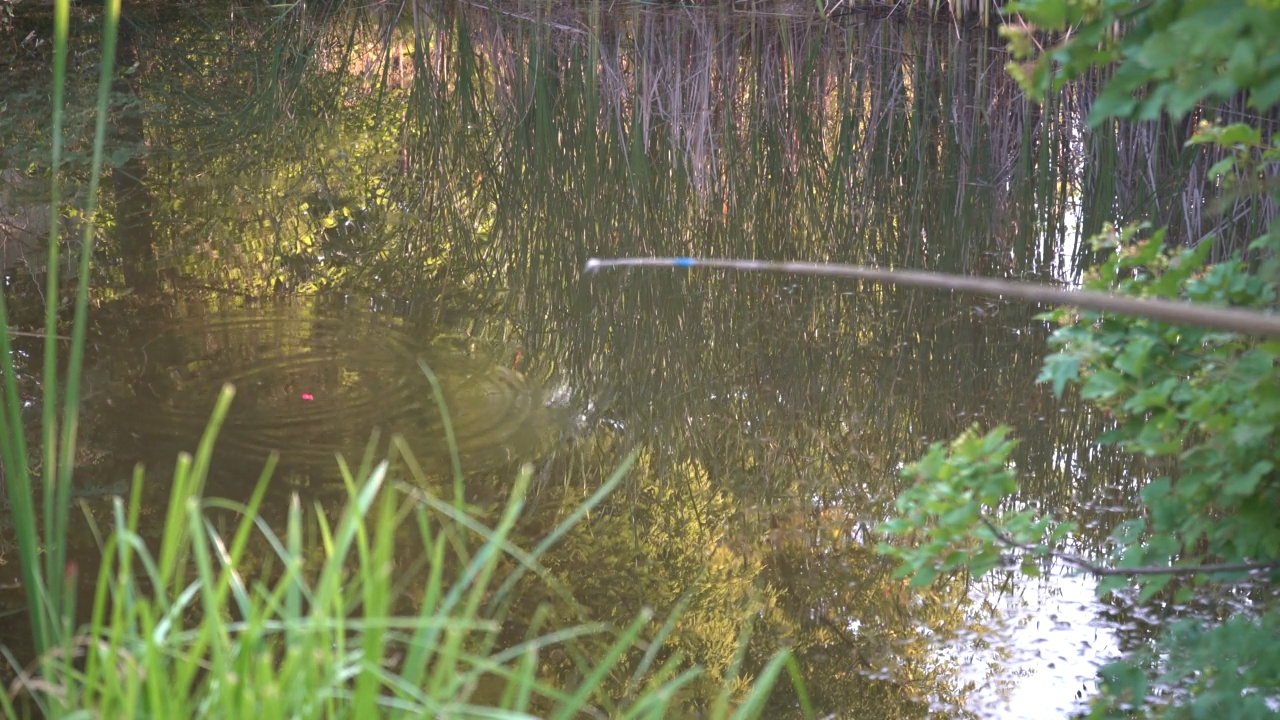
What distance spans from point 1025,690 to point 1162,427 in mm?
543

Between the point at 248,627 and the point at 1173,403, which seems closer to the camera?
the point at 248,627

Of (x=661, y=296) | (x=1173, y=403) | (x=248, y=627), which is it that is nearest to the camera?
(x=248, y=627)

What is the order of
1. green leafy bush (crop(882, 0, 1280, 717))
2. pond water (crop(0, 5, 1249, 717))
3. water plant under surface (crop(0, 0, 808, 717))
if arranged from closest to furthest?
water plant under surface (crop(0, 0, 808, 717)) → green leafy bush (crop(882, 0, 1280, 717)) → pond water (crop(0, 5, 1249, 717))

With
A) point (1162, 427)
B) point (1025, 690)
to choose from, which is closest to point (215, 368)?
point (1025, 690)

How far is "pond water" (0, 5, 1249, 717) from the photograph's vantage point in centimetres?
185

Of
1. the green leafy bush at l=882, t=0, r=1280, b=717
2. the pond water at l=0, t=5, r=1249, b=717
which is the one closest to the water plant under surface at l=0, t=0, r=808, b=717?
the green leafy bush at l=882, t=0, r=1280, b=717

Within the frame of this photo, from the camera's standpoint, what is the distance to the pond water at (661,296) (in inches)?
73.0

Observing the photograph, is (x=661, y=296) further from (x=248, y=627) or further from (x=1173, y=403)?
(x=248, y=627)

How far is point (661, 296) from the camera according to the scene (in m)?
3.02

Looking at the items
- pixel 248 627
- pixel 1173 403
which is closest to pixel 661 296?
pixel 1173 403

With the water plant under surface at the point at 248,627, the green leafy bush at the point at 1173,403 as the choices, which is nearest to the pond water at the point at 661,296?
the green leafy bush at the point at 1173,403

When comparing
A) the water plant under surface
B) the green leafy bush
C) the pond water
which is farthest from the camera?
the pond water

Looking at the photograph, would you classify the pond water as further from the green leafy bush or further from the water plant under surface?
the water plant under surface

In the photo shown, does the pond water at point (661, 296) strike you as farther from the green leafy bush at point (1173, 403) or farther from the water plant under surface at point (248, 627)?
the water plant under surface at point (248, 627)
